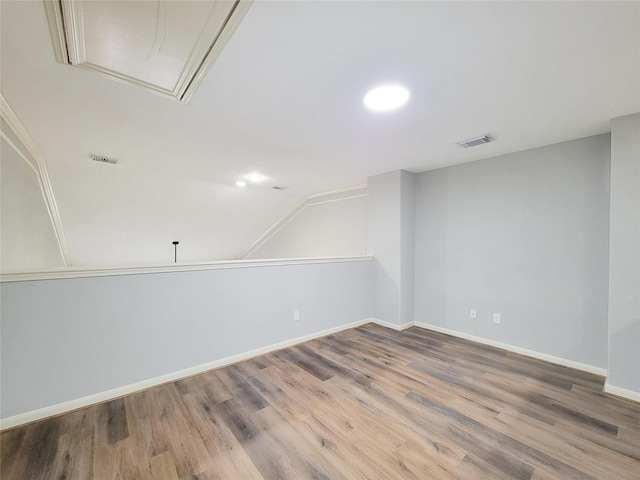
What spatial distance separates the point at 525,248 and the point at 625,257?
0.86 meters

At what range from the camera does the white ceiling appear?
129 centimetres

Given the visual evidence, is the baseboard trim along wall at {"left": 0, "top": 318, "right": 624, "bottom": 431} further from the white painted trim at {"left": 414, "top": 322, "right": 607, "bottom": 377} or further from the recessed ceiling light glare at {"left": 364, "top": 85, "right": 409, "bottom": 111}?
the recessed ceiling light glare at {"left": 364, "top": 85, "right": 409, "bottom": 111}

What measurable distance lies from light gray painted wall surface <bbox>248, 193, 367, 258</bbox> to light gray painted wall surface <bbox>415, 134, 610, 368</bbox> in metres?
1.24

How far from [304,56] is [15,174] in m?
2.99

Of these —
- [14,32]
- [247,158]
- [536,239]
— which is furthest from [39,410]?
[536,239]

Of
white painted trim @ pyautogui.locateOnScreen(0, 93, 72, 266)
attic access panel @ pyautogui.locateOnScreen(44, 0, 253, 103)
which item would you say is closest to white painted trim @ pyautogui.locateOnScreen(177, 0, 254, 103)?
attic access panel @ pyautogui.locateOnScreen(44, 0, 253, 103)

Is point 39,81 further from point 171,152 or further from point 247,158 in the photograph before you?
point 247,158

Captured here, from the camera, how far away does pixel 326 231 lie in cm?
556

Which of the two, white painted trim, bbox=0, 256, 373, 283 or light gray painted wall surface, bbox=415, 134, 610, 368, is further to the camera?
light gray painted wall surface, bbox=415, 134, 610, 368

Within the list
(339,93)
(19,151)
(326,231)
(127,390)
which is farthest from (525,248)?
(19,151)

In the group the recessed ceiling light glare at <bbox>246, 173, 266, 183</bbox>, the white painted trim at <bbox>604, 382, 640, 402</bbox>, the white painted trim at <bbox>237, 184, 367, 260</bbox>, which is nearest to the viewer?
the white painted trim at <bbox>604, 382, 640, 402</bbox>

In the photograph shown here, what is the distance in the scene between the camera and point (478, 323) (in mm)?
3406

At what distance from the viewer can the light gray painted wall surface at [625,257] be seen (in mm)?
2150

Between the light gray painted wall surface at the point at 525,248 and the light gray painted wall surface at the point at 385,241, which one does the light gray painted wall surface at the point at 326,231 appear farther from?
the light gray painted wall surface at the point at 525,248
